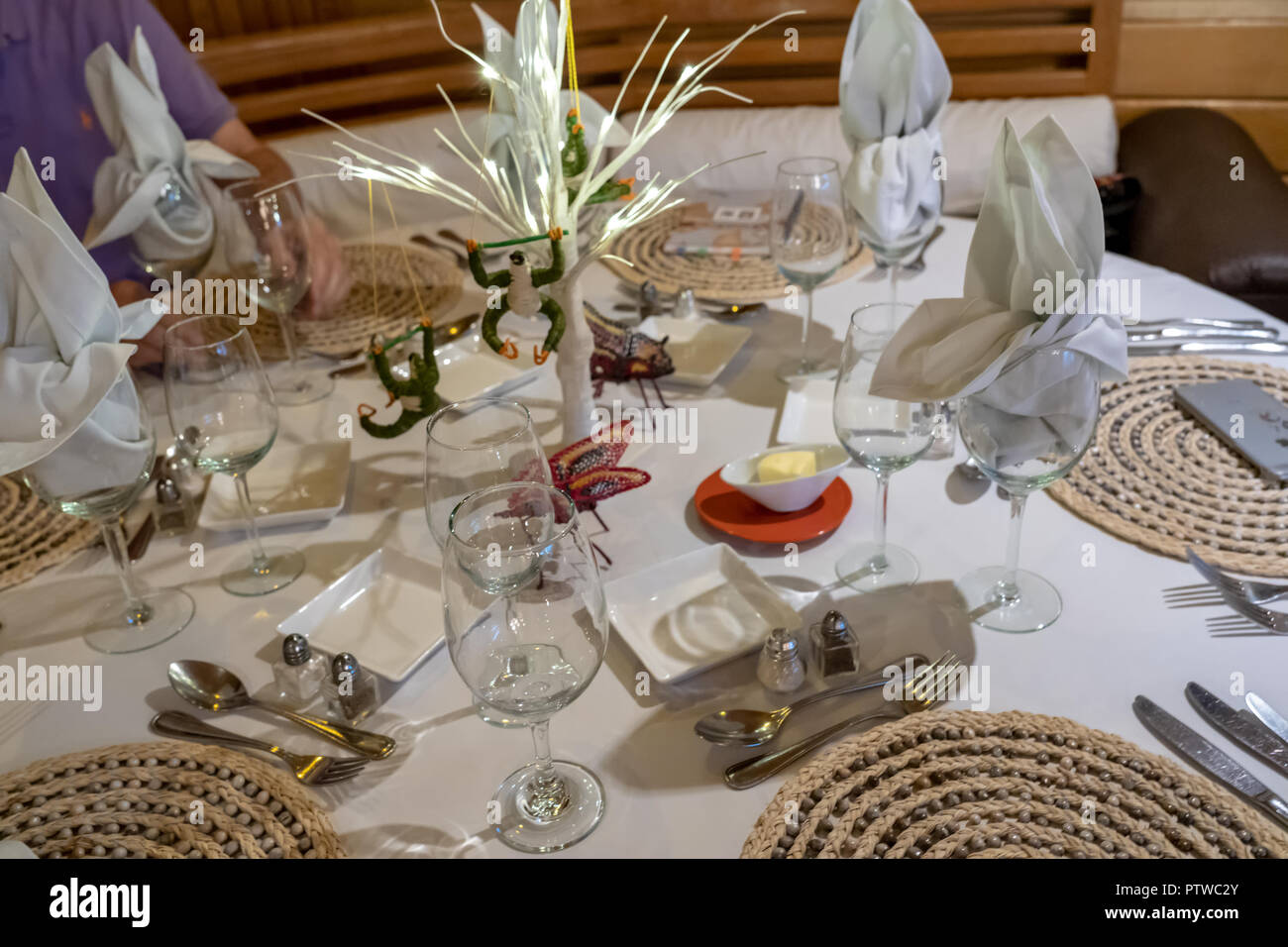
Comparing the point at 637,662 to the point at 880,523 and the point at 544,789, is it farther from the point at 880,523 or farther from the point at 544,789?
the point at 880,523

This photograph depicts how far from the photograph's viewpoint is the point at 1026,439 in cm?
87

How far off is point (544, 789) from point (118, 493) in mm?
502

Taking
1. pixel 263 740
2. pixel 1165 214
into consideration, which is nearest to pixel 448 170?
pixel 1165 214

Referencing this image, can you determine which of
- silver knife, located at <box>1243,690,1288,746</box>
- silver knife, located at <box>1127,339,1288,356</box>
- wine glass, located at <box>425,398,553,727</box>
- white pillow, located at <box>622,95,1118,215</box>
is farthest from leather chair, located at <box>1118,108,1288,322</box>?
wine glass, located at <box>425,398,553,727</box>

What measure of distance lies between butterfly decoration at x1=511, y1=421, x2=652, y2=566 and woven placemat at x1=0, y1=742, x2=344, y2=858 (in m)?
0.39

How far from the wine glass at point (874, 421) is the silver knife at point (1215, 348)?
20.1 inches

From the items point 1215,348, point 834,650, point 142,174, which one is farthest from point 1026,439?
point 142,174

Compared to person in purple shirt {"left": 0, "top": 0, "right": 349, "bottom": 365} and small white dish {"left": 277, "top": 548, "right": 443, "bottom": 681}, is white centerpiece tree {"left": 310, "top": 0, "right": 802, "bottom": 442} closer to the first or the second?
small white dish {"left": 277, "top": 548, "right": 443, "bottom": 681}

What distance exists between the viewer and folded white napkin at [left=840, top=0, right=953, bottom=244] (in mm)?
1315

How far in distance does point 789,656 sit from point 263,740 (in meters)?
0.44

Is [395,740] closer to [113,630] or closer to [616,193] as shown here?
[113,630]

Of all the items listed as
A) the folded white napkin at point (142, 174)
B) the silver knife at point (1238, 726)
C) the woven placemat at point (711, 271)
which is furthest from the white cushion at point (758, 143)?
the silver knife at point (1238, 726)
